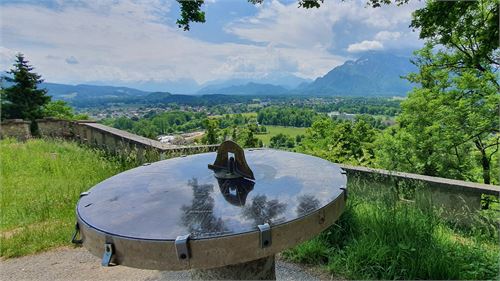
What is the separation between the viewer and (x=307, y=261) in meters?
3.06

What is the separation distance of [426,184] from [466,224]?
0.71 meters

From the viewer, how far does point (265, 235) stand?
1592 mm

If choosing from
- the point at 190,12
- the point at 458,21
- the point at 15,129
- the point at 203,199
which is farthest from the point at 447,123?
the point at 15,129

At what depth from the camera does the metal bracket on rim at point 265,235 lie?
1583 millimetres

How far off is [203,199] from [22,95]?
3144 centimetres

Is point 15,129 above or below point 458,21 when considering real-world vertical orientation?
below

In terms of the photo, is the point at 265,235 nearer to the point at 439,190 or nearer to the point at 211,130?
the point at 439,190

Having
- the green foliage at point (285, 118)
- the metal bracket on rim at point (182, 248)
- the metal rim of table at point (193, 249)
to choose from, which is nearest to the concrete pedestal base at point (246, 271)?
the metal rim of table at point (193, 249)

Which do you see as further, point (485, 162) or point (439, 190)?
point (485, 162)

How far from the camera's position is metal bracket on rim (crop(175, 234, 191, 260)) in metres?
1.49

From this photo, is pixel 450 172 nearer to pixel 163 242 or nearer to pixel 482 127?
pixel 482 127

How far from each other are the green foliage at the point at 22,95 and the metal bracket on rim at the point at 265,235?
99.1 ft

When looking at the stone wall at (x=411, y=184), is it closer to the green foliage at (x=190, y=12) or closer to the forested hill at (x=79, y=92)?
the green foliage at (x=190, y=12)

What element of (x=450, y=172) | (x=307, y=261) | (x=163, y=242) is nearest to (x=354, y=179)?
(x=307, y=261)
